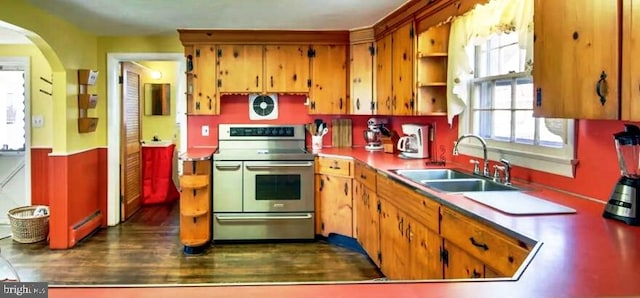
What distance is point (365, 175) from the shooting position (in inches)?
154

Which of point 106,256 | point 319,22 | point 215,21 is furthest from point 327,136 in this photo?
point 106,256

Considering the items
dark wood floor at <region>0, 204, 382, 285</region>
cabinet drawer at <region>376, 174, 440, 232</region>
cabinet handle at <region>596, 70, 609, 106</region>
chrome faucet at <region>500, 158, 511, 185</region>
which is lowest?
dark wood floor at <region>0, 204, 382, 285</region>

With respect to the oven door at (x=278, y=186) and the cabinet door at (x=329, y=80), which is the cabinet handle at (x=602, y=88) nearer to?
the oven door at (x=278, y=186)

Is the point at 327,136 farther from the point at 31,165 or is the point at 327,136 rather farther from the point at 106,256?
the point at 31,165

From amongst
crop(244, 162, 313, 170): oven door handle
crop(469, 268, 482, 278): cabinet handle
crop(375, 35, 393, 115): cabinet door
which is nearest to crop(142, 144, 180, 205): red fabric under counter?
crop(244, 162, 313, 170): oven door handle

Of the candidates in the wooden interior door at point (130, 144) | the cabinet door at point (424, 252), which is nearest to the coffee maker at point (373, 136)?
the cabinet door at point (424, 252)

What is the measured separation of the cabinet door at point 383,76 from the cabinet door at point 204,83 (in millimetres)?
1611

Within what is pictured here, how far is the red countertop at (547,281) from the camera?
1085 mm

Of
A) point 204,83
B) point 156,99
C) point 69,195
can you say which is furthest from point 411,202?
point 156,99

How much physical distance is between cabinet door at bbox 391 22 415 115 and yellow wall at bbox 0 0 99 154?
2.87 metres

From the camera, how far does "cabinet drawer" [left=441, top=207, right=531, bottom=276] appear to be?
166 cm

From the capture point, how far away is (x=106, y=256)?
417 cm

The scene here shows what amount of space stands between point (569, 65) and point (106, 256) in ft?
12.5

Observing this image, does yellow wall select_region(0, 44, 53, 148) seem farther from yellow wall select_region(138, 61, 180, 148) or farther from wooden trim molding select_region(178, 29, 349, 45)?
yellow wall select_region(138, 61, 180, 148)
